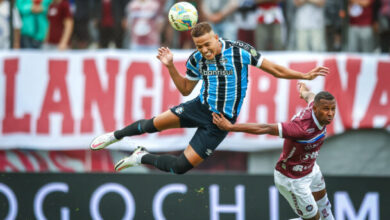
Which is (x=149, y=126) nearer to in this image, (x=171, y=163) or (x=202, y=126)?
(x=171, y=163)

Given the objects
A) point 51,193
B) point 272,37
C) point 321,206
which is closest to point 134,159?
point 51,193

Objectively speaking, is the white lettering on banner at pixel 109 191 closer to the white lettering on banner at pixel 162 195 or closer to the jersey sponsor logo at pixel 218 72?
the white lettering on banner at pixel 162 195

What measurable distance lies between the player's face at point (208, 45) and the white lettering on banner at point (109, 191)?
2.40 m

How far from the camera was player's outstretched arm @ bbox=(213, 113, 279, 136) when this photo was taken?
295 inches

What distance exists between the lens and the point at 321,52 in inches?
430

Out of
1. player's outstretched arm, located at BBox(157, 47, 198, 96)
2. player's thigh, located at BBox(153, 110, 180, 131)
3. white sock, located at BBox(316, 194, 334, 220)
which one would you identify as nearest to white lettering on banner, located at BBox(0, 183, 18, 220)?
player's thigh, located at BBox(153, 110, 180, 131)

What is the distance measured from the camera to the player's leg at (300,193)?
8.14 metres

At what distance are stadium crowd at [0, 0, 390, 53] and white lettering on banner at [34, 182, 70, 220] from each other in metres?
2.73

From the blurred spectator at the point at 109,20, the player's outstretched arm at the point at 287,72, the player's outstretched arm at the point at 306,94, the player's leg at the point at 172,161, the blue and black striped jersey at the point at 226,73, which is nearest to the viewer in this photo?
the player's outstretched arm at the point at 287,72

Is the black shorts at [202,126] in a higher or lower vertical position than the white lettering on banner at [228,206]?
higher

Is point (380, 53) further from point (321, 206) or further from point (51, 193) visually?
point (51, 193)

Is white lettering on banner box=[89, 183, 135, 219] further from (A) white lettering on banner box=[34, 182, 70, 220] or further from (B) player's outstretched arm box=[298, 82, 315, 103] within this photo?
(B) player's outstretched arm box=[298, 82, 315, 103]

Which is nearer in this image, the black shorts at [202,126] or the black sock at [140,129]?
the black shorts at [202,126]

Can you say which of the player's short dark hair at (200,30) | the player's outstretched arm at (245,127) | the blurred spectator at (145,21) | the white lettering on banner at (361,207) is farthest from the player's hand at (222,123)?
the blurred spectator at (145,21)
